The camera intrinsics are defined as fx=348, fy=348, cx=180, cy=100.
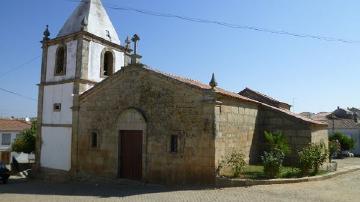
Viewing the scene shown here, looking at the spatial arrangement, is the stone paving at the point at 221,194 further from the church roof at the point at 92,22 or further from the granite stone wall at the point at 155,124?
the church roof at the point at 92,22

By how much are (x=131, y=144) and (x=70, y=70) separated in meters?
6.54

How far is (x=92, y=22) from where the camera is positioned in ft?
68.1

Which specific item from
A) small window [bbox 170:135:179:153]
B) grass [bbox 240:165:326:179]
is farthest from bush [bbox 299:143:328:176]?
small window [bbox 170:135:179:153]

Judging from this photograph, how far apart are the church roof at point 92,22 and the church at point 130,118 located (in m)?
0.08

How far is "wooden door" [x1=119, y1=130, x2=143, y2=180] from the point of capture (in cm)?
1600

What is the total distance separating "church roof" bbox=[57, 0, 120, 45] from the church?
0.08 meters

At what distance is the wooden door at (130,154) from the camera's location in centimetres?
1600

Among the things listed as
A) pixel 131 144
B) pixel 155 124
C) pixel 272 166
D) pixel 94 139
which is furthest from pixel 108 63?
pixel 272 166

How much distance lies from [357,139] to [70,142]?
103 ft

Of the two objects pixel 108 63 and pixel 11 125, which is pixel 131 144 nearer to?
pixel 108 63

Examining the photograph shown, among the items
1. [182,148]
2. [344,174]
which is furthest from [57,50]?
[344,174]

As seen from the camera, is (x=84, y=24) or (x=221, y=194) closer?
(x=221, y=194)

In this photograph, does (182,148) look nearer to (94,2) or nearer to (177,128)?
(177,128)

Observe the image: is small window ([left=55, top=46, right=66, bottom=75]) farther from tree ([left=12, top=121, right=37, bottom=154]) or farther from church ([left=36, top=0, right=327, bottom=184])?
tree ([left=12, top=121, right=37, bottom=154])
